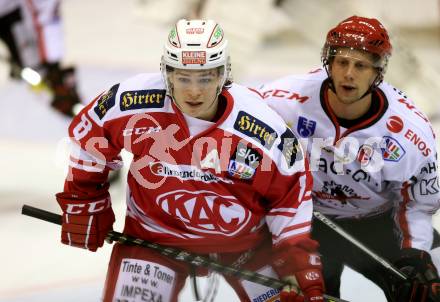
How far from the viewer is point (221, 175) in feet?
7.66

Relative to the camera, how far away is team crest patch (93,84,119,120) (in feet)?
7.66

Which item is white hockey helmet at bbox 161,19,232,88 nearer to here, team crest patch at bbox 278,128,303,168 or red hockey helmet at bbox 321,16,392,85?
team crest patch at bbox 278,128,303,168

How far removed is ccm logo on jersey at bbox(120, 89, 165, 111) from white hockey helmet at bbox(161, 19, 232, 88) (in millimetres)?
66

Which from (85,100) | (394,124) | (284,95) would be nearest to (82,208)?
(284,95)

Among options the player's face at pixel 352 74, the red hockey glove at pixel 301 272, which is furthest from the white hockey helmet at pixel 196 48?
the red hockey glove at pixel 301 272

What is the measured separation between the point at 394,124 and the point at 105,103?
2.97 feet

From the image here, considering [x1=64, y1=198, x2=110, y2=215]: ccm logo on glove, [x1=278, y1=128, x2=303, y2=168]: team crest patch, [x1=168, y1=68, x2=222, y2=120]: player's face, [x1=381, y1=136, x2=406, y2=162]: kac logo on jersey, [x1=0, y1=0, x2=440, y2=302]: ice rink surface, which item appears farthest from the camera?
[x1=0, y1=0, x2=440, y2=302]: ice rink surface

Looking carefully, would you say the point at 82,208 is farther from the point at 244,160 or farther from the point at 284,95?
the point at 284,95

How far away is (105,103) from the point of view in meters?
2.34

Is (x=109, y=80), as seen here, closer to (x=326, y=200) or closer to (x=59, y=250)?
(x=59, y=250)

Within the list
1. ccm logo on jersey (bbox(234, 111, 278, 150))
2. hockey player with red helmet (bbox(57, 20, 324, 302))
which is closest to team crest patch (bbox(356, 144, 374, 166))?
hockey player with red helmet (bbox(57, 20, 324, 302))

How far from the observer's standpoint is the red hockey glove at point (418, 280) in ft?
8.27

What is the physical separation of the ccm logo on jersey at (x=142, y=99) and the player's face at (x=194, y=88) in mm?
75

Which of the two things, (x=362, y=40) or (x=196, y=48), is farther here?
(x=362, y=40)
